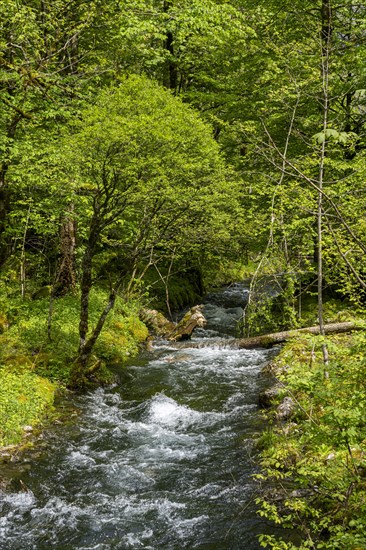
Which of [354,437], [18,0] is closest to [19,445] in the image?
[354,437]

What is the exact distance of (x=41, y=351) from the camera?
1138 cm

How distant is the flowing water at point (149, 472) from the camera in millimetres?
5855

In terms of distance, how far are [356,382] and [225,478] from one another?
3.75 m

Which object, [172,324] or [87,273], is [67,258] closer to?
[172,324]

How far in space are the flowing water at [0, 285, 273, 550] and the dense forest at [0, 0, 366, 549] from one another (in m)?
0.72

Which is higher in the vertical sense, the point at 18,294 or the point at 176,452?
the point at 18,294

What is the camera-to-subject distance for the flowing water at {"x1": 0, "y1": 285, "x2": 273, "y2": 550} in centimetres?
586

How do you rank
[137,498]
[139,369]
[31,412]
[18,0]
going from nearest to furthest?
[137,498] < [31,412] < [18,0] < [139,369]

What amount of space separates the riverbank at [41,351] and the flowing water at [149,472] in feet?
2.17

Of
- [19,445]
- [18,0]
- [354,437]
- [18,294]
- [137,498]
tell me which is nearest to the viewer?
[354,437]

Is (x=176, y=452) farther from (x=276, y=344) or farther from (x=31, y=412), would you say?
(x=276, y=344)

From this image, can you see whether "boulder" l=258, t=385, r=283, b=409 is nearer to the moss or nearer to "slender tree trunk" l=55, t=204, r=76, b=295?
the moss

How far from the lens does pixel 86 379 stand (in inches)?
433

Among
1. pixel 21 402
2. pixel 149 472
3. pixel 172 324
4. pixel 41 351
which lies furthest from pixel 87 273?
pixel 172 324
